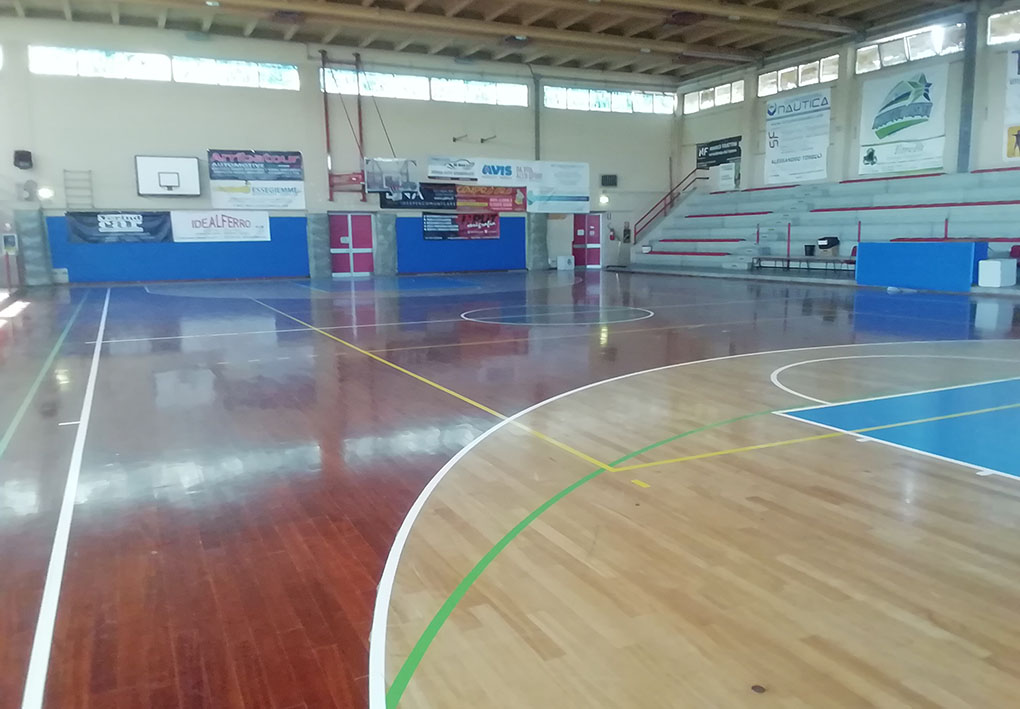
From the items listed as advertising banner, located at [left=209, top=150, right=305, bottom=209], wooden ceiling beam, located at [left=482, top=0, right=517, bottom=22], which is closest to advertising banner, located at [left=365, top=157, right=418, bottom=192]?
advertising banner, located at [left=209, top=150, right=305, bottom=209]

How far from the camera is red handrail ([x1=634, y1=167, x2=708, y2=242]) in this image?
84.8 feet

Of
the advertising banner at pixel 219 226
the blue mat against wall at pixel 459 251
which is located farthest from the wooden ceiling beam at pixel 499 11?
the advertising banner at pixel 219 226

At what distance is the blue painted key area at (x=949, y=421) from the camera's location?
4.56 meters

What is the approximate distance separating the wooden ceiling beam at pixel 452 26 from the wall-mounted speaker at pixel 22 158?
4.53 metres

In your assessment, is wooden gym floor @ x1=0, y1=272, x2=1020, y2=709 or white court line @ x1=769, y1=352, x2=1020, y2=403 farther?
white court line @ x1=769, y1=352, x2=1020, y2=403

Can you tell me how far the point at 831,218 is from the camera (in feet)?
65.3

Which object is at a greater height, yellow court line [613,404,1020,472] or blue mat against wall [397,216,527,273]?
blue mat against wall [397,216,527,273]

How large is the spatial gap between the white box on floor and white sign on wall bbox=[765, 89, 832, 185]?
329 inches

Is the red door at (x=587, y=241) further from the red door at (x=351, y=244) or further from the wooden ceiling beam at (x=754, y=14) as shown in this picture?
the wooden ceiling beam at (x=754, y=14)

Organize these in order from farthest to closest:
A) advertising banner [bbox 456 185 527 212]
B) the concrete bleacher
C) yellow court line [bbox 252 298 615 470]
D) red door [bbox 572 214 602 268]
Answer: red door [bbox 572 214 602 268]
advertising banner [bbox 456 185 527 212]
the concrete bleacher
yellow court line [bbox 252 298 615 470]

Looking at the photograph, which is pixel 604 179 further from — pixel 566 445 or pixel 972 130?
pixel 566 445

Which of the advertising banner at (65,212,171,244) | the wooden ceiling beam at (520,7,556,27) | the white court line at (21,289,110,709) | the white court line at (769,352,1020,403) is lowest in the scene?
the white court line at (21,289,110,709)

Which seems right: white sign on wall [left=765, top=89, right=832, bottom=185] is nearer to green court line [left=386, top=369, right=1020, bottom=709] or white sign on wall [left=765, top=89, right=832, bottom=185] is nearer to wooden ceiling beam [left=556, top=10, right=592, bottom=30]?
wooden ceiling beam [left=556, top=10, right=592, bottom=30]

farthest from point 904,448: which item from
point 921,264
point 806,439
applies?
point 921,264
